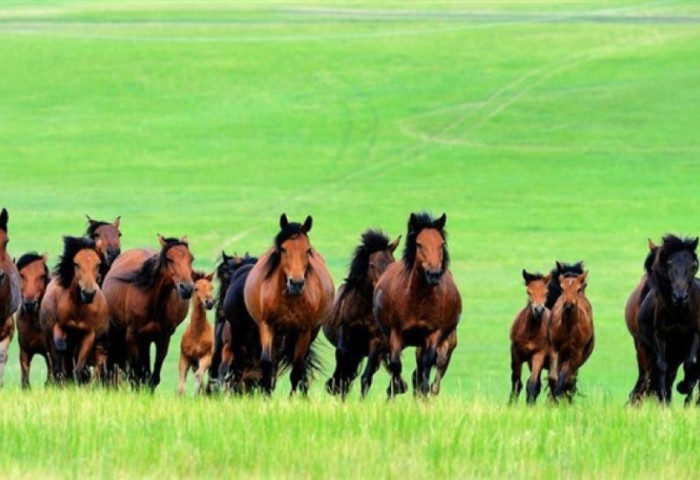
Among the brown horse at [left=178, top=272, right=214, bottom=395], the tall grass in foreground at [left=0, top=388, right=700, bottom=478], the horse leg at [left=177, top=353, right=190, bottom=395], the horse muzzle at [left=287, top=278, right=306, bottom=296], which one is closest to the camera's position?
the tall grass in foreground at [left=0, top=388, right=700, bottom=478]

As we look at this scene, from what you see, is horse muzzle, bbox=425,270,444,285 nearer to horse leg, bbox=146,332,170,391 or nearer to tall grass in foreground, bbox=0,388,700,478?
tall grass in foreground, bbox=0,388,700,478

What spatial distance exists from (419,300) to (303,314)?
0.97 meters

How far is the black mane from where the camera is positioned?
19047 mm

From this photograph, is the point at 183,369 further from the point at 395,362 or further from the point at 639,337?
the point at 639,337

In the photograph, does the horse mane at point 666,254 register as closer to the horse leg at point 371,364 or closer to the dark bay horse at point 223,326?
the horse leg at point 371,364

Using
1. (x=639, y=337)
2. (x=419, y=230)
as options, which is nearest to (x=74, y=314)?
(x=419, y=230)

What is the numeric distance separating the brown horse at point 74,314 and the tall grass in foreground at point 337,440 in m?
3.55

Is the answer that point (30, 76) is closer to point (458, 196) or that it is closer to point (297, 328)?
point (458, 196)

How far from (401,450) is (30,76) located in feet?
166

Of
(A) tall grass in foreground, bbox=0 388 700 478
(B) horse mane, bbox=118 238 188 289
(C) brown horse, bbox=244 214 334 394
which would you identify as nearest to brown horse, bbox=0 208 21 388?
(B) horse mane, bbox=118 238 188 289

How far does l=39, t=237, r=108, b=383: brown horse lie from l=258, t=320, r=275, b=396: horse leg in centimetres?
159

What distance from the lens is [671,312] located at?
1731 centimetres

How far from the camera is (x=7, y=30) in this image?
68.0m

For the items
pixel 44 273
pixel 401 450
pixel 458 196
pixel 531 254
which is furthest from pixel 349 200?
pixel 401 450
